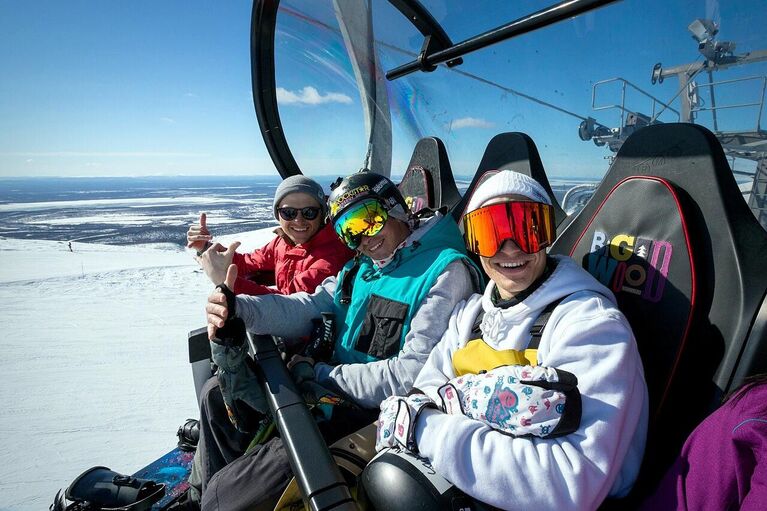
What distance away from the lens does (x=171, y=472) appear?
6.53 feet

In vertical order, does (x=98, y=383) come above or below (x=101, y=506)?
below

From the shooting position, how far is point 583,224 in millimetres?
1332

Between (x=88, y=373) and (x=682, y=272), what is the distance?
4136 millimetres

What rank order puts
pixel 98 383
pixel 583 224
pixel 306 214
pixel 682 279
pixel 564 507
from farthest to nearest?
1. pixel 98 383
2. pixel 306 214
3. pixel 583 224
4. pixel 682 279
5. pixel 564 507

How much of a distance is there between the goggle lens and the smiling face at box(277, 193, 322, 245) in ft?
1.99

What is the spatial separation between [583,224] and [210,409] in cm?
136

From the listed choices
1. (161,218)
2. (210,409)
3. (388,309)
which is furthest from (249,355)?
(161,218)

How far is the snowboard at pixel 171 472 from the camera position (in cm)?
187

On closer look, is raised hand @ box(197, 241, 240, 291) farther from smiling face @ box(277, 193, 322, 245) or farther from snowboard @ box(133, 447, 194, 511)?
snowboard @ box(133, 447, 194, 511)

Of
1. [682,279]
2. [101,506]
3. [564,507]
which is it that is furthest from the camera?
[101,506]

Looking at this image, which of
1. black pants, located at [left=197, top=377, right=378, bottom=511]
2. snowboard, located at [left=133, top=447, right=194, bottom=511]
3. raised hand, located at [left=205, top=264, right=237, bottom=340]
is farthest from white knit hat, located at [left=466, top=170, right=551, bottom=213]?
snowboard, located at [left=133, top=447, right=194, bottom=511]

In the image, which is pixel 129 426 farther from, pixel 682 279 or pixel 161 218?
pixel 161 218

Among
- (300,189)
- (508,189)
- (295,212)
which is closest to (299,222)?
(295,212)

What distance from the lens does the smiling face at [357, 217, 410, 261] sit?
59.5 inches
